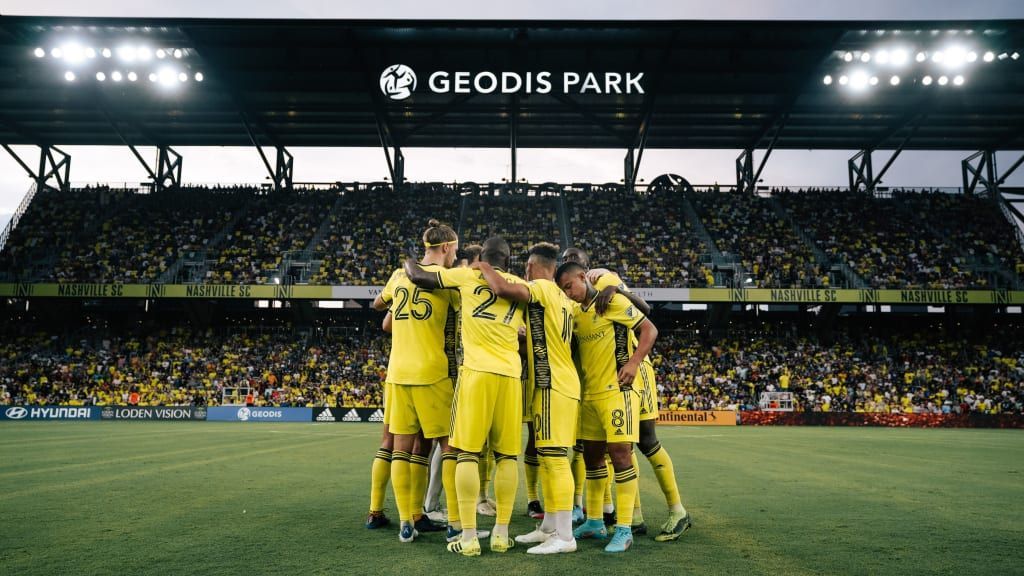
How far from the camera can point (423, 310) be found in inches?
228

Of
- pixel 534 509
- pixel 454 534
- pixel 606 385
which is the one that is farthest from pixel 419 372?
pixel 534 509

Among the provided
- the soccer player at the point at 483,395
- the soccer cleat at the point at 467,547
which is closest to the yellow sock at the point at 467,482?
the soccer player at the point at 483,395

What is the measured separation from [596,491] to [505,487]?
3.03ft

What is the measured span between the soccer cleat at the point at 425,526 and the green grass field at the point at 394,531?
0.29m

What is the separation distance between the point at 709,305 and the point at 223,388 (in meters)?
22.5

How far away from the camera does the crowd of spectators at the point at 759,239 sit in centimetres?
3180

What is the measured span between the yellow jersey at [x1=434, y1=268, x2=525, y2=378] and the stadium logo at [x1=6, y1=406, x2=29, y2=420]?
92.4 feet

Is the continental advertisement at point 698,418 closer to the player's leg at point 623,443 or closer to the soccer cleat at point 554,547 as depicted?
the player's leg at point 623,443

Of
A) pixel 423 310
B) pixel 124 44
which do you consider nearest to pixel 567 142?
pixel 124 44

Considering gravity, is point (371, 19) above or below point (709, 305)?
above

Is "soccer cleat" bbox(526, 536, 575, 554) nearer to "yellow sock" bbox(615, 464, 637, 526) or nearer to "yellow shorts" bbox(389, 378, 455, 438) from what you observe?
"yellow sock" bbox(615, 464, 637, 526)

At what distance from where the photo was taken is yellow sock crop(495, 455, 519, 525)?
201 inches

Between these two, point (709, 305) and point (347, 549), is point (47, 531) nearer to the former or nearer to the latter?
point (347, 549)

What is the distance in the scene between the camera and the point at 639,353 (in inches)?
219
